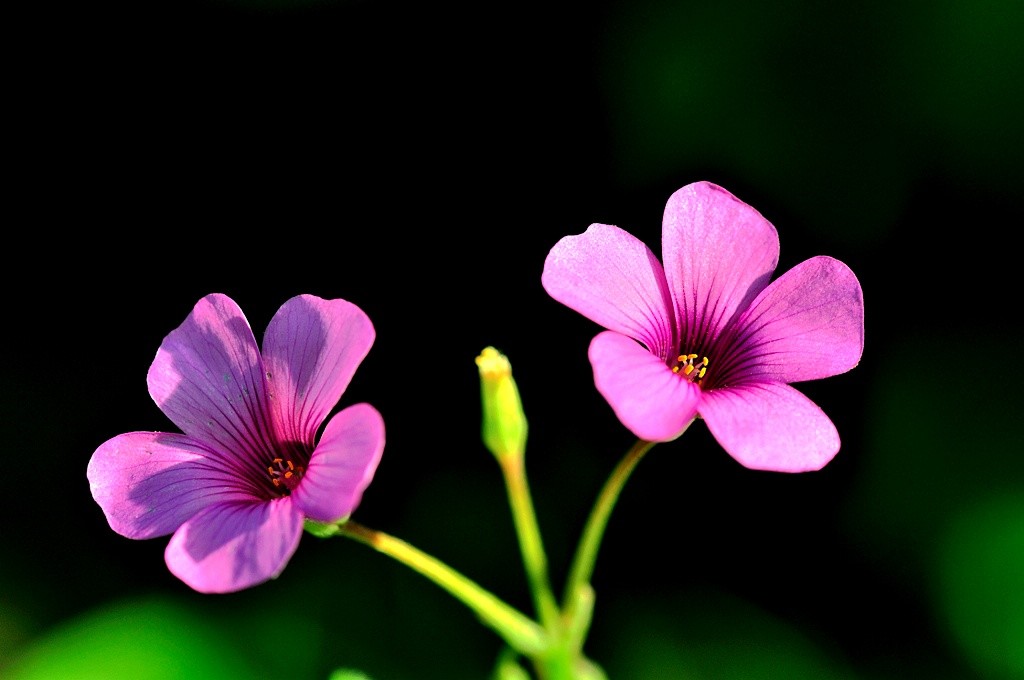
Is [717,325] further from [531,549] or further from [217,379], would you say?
[217,379]

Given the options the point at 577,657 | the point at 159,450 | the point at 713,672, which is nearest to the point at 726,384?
the point at 577,657

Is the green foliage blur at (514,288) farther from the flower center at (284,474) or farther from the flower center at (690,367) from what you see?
the flower center at (690,367)

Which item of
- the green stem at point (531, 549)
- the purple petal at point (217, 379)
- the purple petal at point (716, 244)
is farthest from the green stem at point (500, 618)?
the purple petal at point (716, 244)

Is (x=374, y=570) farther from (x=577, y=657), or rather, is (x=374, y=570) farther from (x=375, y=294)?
(x=577, y=657)

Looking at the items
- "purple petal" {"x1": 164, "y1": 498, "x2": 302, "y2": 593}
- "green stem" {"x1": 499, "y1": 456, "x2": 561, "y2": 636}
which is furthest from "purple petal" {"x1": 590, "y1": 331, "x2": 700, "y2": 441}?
"purple petal" {"x1": 164, "y1": 498, "x2": 302, "y2": 593}

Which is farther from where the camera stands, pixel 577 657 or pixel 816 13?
pixel 816 13
